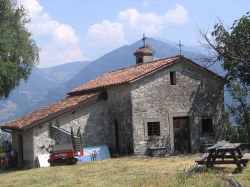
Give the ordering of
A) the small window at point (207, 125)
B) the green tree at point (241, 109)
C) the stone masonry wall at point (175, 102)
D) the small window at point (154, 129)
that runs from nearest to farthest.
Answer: the stone masonry wall at point (175, 102) → the small window at point (154, 129) → the small window at point (207, 125) → the green tree at point (241, 109)

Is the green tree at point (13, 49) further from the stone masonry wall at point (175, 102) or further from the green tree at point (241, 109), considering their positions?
the green tree at point (241, 109)

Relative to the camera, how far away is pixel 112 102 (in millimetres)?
28906

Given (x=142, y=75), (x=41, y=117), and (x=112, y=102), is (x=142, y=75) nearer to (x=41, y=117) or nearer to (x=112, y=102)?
(x=112, y=102)

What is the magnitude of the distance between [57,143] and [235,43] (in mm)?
12083

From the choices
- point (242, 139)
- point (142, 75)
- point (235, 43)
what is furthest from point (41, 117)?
point (242, 139)

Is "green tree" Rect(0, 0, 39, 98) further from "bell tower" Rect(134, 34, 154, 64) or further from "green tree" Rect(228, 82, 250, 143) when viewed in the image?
"green tree" Rect(228, 82, 250, 143)

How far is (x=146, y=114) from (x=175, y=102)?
1998 millimetres

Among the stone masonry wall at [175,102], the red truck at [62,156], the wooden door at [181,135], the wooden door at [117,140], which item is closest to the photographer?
the red truck at [62,156]

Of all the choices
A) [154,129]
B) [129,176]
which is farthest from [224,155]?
[154,129]

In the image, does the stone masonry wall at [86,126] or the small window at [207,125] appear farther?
the small window at [207,125]

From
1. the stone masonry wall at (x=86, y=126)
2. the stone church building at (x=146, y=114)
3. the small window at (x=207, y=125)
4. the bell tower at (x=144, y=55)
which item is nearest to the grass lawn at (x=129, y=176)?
the stone church building at (x=146, y=114)

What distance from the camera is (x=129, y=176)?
17.8 metres

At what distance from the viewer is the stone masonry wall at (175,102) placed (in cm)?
2731

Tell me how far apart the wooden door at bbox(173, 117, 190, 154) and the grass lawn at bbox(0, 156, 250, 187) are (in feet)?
15.3
